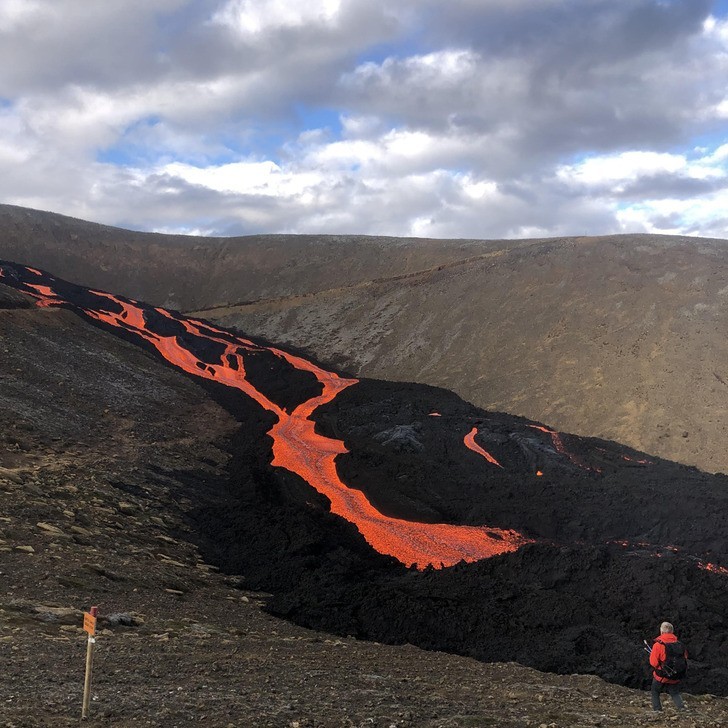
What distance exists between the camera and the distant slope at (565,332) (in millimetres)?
32875

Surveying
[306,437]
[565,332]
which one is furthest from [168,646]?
[565,332]

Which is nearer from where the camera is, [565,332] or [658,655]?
[658,655]

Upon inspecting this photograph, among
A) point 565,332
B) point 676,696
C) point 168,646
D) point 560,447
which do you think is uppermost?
point 565,332

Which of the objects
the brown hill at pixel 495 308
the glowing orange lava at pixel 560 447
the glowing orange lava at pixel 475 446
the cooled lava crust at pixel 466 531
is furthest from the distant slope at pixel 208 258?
the glowing orange lava at pixel 475 446

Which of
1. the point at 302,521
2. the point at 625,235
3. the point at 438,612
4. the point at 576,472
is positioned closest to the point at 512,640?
the point at 438,612

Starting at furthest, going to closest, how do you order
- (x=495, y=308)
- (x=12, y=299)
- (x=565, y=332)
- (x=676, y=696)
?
(x=495, y=308) → (x=565, y=332) → (x=12, y=299) → (x=676, y=696)

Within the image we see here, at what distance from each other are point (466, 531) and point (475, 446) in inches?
307

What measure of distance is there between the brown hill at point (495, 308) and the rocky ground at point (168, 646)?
2302 centimetres

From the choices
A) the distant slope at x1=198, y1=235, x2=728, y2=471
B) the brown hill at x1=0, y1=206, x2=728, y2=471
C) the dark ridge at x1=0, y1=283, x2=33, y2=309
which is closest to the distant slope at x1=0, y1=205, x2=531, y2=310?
the brown hill at x1=0, y1=206, x2=728, y2=471

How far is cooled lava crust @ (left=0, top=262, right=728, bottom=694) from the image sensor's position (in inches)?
500

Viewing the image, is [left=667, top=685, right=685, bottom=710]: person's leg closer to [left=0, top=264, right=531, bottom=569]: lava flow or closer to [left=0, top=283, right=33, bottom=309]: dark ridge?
[left=0, top=264, right=531, bottom=569]: lava flow

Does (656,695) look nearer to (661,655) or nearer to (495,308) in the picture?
(661,655)

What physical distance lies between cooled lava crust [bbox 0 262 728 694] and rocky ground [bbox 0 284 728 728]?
4.22 ft

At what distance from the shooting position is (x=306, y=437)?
97.9 ft
